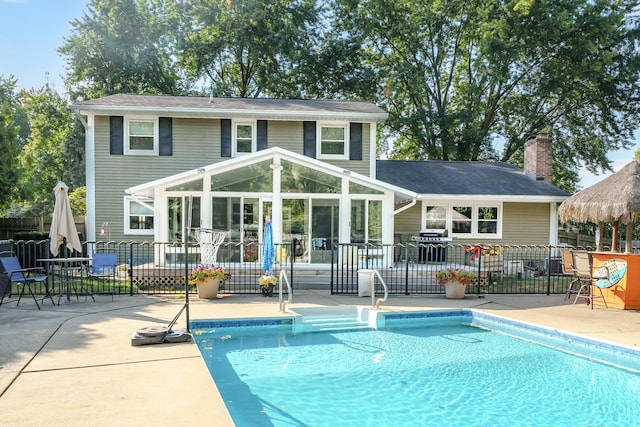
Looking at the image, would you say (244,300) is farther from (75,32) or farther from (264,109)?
(75,32)

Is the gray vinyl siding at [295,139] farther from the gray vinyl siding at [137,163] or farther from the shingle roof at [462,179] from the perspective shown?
the gray vinyl siding at [137,163]

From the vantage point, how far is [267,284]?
34.4 ft

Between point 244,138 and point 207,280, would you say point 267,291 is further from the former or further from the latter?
point 244,138

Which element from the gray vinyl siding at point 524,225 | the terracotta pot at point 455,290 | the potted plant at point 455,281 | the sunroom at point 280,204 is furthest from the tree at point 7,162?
the gray vinyl siding at point 524,225

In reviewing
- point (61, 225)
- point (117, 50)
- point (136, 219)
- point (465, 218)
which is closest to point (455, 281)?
point (465, 218)

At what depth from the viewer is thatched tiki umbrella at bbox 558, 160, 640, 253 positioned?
9.26 m

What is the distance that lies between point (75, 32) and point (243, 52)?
896cm

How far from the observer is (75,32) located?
24828 mm

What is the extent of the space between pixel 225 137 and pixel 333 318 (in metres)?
9.75

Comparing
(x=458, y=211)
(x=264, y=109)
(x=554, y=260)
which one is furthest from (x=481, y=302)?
(x=264, y=109)

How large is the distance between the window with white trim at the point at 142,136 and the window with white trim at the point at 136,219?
182cm

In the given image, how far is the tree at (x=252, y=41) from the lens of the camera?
25625mm

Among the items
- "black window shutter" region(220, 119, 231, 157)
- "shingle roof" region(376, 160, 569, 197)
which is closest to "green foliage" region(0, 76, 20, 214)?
"black window shutter" region(220, 119, 231, 157)

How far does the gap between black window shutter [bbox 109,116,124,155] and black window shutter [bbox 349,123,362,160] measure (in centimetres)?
801
